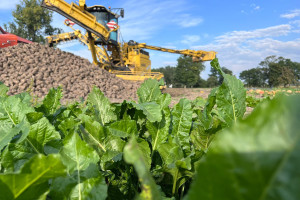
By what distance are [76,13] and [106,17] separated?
376 centimetres

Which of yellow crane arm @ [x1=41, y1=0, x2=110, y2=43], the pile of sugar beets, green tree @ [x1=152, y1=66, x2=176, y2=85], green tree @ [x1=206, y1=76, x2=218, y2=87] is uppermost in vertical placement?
yellow crane arm @ [x1=41, y1=0, x2=110, y2=43]

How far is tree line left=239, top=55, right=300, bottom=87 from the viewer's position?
43.6 metres

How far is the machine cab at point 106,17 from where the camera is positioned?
14.7m

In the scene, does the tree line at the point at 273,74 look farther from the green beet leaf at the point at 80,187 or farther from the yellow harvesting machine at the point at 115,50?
the green beet leaf at the point at 80,187

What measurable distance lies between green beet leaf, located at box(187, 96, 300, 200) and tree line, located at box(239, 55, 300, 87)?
47415mm

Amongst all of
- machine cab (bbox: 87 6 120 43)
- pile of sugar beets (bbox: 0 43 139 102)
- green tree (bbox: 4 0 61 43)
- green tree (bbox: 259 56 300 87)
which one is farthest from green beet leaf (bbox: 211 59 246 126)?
green tree (bbox: 259 56 300 87)

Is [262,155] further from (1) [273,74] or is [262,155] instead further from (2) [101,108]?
(1) [273,74]

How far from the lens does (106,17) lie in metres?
15.1

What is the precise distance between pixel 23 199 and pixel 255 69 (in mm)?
69577

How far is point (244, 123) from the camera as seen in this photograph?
174 millimetres

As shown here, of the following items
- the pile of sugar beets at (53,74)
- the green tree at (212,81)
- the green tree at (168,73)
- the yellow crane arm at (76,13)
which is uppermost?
the yellow crane arm at (76,13)

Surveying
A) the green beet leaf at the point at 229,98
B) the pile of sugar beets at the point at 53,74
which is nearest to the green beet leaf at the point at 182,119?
the green beet leaf at the point at 229,98

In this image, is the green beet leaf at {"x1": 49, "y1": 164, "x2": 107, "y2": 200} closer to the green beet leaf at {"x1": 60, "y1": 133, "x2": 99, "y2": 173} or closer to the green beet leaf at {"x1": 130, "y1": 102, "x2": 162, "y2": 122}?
the green beet leaf at {"x1": 60, "y1": 133, "x2": 99, "y2": 173}

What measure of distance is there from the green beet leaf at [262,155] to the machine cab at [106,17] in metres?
15.1
